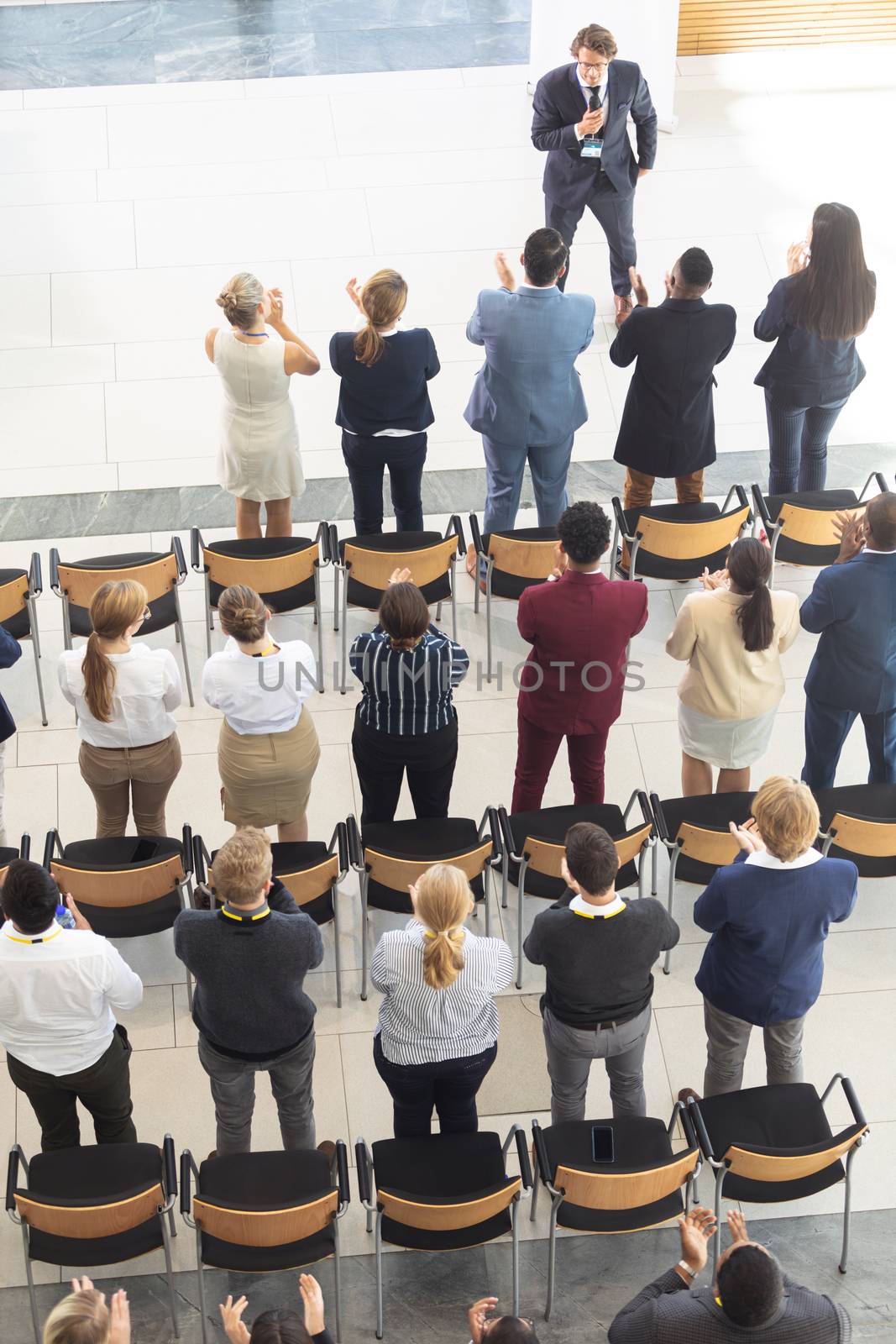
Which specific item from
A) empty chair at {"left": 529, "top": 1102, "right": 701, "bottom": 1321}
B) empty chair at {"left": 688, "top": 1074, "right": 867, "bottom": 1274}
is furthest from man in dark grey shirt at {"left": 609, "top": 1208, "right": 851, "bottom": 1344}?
empty chair at {"left": 688, "top": 1074, "right": 867, "bottom": 1274}

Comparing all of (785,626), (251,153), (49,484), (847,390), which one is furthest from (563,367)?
(251,153)

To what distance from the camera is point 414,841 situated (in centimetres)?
493

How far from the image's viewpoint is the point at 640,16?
9133 mm

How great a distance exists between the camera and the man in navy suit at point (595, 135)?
742 cm

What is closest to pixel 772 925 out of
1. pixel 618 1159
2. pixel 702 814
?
pixel 618 1159

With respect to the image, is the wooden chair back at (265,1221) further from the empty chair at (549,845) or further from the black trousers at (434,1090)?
the empty chair at (549,845)

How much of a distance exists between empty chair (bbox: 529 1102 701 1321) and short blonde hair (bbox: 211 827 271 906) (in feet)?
3.66

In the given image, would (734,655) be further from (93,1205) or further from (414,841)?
(93,1205)

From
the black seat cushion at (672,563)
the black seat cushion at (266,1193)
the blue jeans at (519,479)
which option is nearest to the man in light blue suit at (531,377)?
the blue jeans at (519,479)

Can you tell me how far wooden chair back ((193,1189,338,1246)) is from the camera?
12.2 feet

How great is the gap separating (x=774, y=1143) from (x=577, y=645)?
172 centimetres

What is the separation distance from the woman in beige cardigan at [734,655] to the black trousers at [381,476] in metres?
1.72

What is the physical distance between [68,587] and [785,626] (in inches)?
115

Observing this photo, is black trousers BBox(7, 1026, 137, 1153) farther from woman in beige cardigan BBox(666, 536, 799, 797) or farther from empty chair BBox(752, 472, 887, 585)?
empty chair BBox(752, 472, 887, 585)
